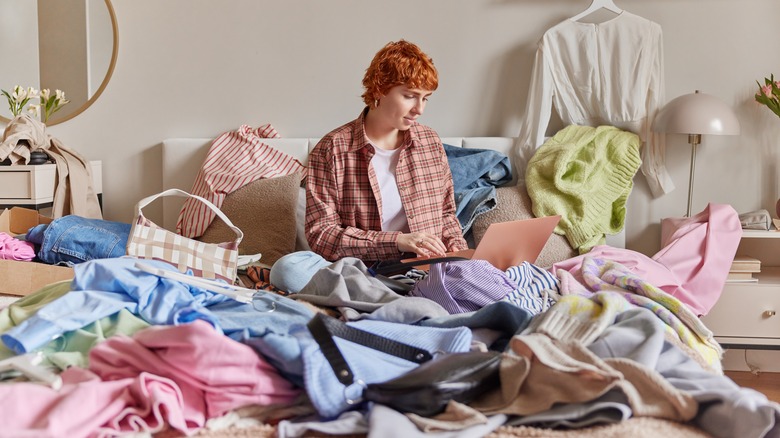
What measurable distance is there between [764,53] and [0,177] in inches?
116

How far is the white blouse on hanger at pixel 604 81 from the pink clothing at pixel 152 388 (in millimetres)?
2082

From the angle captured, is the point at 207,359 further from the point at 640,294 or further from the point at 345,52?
the point at 345,52

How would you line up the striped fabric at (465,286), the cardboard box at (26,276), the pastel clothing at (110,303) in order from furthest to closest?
the cardboard box at (26,276), the striped fabric at (465,286), the pastel clothing at (110,303)

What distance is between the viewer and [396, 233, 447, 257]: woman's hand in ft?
7.34

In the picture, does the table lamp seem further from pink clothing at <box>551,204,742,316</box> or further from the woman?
the woman

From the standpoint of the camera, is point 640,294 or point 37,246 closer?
point 640,294

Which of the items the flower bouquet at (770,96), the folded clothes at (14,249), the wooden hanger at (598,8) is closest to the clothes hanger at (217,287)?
the folded clothes at (14,249)

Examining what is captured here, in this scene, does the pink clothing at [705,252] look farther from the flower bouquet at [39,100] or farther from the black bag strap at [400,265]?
the flower bouquet at [39,100]

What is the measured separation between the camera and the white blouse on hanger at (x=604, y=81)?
297 centimetres

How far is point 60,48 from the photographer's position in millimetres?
3344

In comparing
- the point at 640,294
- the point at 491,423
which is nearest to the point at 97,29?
the point at 640,294

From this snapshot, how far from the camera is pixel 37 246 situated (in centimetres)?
259

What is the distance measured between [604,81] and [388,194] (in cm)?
106

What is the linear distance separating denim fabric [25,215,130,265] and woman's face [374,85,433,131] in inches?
39.1
